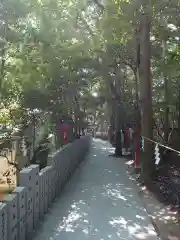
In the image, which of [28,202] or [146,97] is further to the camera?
[146,97]

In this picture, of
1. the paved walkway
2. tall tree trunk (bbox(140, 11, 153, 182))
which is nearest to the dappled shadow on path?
the paved walkway

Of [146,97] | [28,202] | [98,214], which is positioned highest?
[146,97]

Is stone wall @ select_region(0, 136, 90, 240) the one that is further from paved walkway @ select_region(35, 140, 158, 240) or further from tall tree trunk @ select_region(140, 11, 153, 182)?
tall tree trunk @ select_region(140, 11, 153, 182)

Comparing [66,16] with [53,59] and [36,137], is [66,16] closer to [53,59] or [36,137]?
[53,59]

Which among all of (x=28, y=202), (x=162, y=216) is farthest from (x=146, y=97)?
(x=28, y=202)

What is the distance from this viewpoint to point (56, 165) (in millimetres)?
10117

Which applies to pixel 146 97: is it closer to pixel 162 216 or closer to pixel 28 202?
pixel 162 216

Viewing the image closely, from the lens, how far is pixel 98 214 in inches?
314

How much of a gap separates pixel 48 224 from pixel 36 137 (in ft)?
16.2

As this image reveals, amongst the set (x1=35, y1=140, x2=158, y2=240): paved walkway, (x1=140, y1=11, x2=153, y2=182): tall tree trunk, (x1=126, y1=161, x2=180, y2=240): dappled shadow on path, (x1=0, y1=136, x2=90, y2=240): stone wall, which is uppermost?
(x1=140, y1=11, x2=153, y2=182): tall tree trunk

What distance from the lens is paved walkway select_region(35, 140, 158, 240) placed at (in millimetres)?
6562

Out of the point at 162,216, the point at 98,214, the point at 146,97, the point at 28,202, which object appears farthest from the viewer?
the point at 146,97

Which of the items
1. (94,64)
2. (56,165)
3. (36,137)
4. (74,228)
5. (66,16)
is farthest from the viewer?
(94,64)

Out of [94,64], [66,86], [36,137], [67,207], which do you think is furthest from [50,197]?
[94,64]
